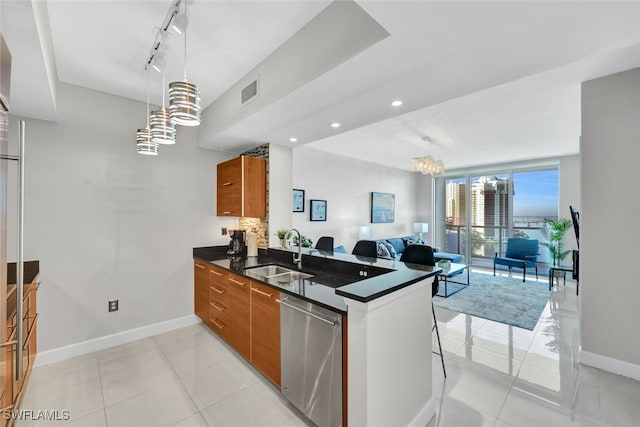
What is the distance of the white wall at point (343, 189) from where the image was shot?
5.27 metres

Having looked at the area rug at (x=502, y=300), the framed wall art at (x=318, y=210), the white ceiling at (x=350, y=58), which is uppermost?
the white ceiling at (x=350, y=58)

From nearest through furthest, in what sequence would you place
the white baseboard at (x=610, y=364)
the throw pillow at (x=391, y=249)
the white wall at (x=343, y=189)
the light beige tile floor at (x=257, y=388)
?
the light beige tile floor at (x=257, y=388) < the white baseboard at (x=610, y=364) < the white wall at (x=343, y=189) < the throw pillow at (x=391, y=249)

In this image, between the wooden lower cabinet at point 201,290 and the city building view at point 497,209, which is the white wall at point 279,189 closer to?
the wooden lower cabinet at point 201,290

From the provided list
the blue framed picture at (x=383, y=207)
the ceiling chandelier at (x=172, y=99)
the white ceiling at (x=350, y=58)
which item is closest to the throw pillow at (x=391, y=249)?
the blue framed picture at (x=383, y=207)

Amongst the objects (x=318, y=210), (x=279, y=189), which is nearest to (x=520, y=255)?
(x=318, y=210)

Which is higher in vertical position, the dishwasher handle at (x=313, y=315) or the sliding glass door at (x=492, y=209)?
the sliding glass door at (x=492, y=209)

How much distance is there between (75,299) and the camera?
284 centimetres

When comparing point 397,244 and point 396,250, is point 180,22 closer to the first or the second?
point 396,250

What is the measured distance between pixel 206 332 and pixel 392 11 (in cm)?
366

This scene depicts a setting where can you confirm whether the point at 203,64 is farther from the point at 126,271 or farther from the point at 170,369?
the point at 170,369

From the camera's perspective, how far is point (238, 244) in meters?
3.79

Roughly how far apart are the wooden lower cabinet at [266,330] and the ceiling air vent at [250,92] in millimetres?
1700

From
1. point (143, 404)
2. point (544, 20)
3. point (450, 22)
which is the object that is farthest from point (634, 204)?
point (143, 404)

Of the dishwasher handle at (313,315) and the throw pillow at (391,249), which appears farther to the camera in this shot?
the throw pillow at (391,249)
